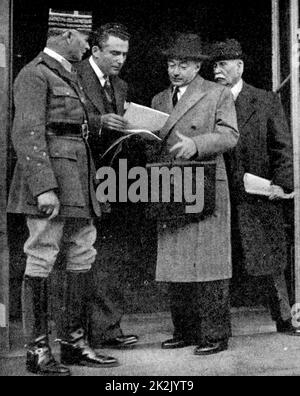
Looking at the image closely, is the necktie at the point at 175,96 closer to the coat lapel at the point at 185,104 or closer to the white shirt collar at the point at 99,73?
the coat lapel at the point at 185,104

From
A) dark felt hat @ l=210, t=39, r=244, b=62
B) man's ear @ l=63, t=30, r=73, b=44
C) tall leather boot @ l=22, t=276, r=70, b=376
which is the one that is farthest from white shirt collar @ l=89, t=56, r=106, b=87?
tall leather boot @ l=22, t=276, r=70, b=376

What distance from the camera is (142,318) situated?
4.27 meters

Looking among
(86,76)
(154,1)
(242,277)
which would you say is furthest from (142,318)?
(154,1)

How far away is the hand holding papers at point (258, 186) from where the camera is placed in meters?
3.88

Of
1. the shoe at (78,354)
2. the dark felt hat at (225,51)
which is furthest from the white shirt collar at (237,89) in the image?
the shoe at (78,354)

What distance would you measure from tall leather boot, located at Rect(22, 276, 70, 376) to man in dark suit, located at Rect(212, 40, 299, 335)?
3.90ft

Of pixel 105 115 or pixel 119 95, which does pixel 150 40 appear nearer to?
pixel 119 95

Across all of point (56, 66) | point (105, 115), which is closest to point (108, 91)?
point (105, 115)

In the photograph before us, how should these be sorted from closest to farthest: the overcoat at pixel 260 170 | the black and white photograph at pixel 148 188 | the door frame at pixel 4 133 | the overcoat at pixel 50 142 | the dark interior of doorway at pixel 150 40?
the overcoat at pixel 50 142, the black and white photograph at pixel 148 188, the door frame at pixel 4 133, the overcoat at pixel 260 170, the dark interior of doorway at pixel 150 40

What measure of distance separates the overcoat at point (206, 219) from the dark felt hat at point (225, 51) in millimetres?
355

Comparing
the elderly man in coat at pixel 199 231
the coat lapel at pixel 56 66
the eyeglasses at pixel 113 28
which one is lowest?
the elderly man in coat at pixel 199 231

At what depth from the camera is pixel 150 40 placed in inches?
165

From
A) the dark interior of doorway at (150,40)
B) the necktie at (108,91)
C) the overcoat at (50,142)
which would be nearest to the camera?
the overcoat at (50,142)

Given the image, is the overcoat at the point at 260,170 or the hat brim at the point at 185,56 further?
the overcoat at the point at 260,170
